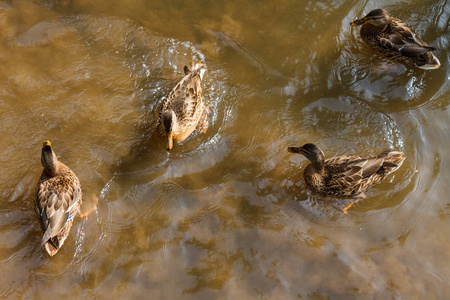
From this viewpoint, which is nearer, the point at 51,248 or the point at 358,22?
the point at 51,248

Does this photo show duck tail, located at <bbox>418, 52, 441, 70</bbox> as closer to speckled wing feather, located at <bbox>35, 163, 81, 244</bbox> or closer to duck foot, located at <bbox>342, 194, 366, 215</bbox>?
duck foot, located at <bbox>342, 194, 366, 215</bbox>

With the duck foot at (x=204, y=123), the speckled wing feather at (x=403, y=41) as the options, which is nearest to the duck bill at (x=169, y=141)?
the duck foot at (x=204, y=123)

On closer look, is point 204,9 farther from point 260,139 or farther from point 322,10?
point 260,139

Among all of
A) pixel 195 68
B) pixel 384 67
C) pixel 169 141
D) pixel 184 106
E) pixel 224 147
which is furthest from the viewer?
pixel 384 67

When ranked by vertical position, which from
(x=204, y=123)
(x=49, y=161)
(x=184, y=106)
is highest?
(x=184, y=106)

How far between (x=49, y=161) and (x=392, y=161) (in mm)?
4066

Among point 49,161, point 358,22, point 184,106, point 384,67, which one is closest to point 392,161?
point 384,67

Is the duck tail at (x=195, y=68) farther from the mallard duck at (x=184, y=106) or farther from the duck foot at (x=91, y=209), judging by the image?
the duck foot at (x=91, y=209)

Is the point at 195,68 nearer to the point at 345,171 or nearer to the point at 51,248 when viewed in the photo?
the point at 345,171

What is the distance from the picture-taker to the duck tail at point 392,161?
15.4ft

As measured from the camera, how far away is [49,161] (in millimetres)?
4461

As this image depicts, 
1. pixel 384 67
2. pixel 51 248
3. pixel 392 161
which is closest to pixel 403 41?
pixel 384 67

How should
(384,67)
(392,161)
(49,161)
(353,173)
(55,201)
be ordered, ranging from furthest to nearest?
1. (384,67)
2. (392,161)
3. (353,173)
4. (49,161)
5. (55,201)

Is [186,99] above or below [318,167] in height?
above
